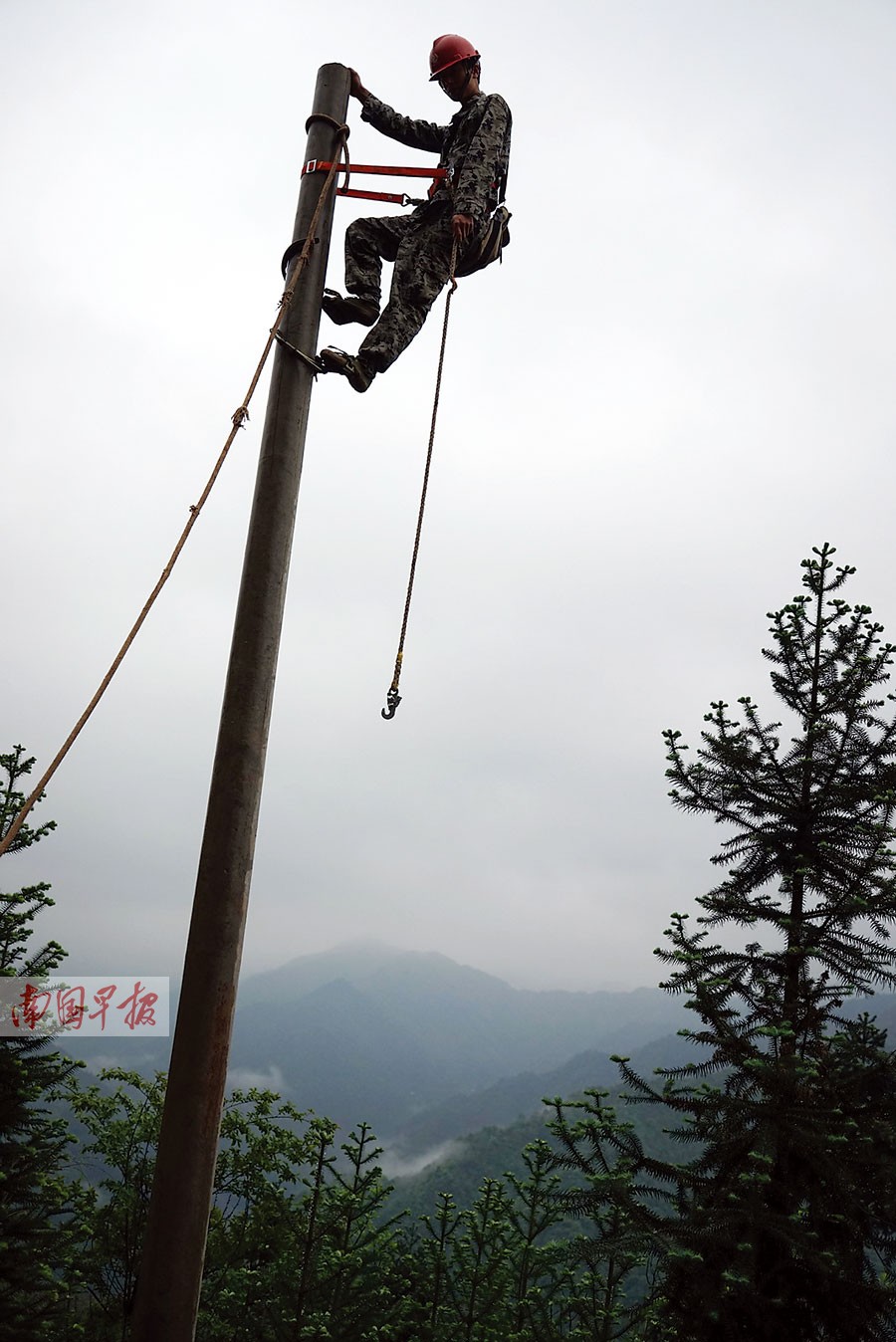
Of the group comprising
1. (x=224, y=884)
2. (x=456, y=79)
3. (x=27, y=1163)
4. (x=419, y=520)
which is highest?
(x=456, y=79)

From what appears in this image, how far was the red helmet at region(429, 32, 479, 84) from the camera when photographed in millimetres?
4102

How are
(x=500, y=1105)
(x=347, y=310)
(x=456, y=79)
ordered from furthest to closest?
(x=500, y=1105), (x=456, y=79), (x=347, y=310)

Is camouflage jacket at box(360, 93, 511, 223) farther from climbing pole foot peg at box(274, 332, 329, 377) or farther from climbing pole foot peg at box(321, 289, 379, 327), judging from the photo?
climbing pole foot peg at box(274, 332, 329, 377)

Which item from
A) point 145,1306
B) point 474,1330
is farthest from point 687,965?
point 474,1330

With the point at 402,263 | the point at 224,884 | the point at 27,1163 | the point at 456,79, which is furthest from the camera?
the point at 27,1163

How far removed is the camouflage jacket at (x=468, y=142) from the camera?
3.71m

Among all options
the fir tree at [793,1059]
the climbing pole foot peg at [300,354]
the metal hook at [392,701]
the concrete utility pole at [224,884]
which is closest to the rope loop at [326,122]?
the concrete utility pole at [224,884]

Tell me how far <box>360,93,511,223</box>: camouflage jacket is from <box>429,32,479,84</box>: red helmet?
212mm

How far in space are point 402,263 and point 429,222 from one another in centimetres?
30

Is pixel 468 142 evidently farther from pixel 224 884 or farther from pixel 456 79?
pixel 224 884

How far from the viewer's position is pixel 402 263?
3.70 meters

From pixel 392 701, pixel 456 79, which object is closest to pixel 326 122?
pixel 456 79

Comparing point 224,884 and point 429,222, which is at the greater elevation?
point 429,222

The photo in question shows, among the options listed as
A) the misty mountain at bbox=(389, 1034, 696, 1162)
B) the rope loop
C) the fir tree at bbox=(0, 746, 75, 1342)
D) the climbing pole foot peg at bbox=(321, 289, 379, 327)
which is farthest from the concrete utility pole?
the misty mountain at bbox=(389, 1034, 696, 1162)
